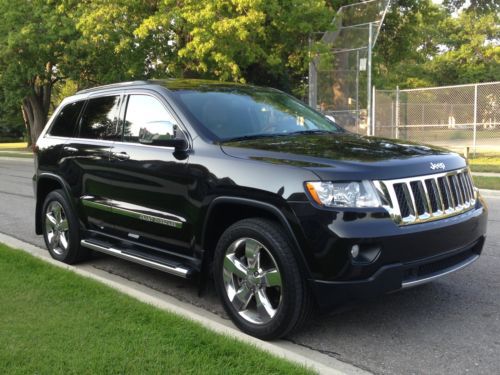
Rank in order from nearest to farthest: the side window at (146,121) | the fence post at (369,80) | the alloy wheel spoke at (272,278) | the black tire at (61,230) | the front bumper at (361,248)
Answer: the front bumper at (361,248)
the alloy wheel spoke at (272,278)
the side window at (146,121)
the black tire at (61,230)
the fence post at (369,80)

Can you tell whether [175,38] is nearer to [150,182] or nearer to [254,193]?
[150,182]

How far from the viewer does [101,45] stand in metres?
21.7

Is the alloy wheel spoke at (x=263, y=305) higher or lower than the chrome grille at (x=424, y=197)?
lower

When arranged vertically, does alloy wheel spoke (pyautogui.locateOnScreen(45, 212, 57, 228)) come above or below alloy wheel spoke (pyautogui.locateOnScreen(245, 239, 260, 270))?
below

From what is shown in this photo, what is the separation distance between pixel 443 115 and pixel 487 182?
8149 mm

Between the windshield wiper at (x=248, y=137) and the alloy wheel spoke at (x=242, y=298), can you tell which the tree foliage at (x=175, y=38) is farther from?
the alloy wheel spoke at (x=242, y=298)

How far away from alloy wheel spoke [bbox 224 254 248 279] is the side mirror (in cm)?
94

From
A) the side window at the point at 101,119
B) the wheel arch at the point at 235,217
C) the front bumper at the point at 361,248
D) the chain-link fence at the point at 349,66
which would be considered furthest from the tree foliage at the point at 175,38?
the front bumper at the point at 361,248

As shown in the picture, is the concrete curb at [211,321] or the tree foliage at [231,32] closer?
the concrete curb at [211,321]

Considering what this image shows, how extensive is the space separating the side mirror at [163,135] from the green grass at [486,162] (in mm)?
11427

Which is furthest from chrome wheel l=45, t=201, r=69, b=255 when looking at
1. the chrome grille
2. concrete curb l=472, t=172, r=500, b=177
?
concrete curb l=472, t=172, r=500, b=177

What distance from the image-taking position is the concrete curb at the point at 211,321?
11.2 feet

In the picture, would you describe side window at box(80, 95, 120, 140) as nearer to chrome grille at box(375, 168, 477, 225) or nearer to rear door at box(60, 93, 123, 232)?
rear door at box(60, 93, 123, 232)

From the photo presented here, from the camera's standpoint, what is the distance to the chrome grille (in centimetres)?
350
